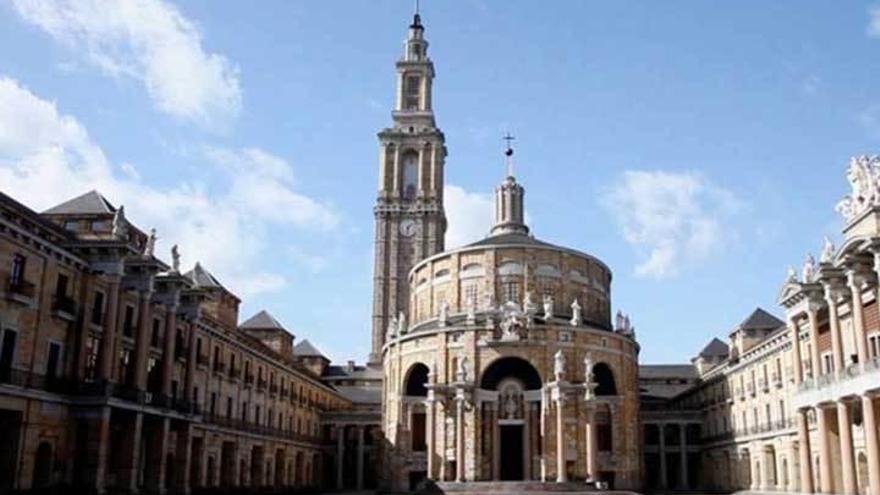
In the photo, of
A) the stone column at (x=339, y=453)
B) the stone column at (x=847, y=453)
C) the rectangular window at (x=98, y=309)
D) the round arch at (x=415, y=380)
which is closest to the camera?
the stone column at (x=847, y=453)

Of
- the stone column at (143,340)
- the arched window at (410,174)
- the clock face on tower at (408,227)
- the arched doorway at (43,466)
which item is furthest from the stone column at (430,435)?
the arched window at (410,174)

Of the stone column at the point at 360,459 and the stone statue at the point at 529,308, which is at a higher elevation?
the stone statue at the point at 529,308

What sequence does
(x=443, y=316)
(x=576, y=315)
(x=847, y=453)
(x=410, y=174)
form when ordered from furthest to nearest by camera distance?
(x=410, y=174) → (x=443, y=316) → (x=576, y=315) → (x=847, y=453)

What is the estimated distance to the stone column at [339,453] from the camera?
71812 mm

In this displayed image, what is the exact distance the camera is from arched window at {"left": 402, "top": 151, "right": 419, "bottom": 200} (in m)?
93.3

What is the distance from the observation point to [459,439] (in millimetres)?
52500

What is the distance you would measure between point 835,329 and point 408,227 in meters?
59.4

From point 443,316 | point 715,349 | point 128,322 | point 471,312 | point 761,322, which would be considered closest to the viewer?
point 128,322

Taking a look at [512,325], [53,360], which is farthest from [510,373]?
[53,360]

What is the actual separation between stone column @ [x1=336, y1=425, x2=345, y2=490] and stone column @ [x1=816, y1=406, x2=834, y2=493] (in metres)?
43.5

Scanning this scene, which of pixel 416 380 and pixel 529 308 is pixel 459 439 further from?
pixel 529 308

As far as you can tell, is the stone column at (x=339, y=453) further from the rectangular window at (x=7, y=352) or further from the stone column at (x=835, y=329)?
the stone column at (x=835, y=329)

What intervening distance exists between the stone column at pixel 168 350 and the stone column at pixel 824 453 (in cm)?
2907

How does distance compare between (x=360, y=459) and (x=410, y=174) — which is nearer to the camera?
(x=360, y=459)
